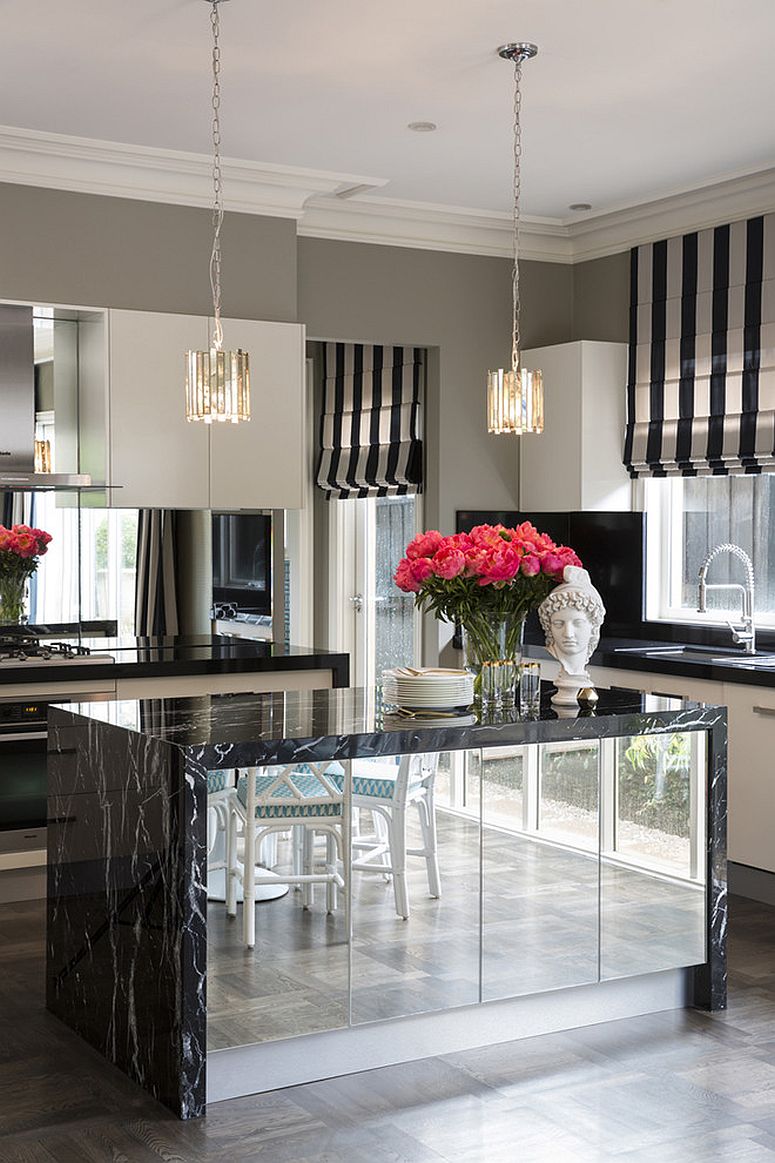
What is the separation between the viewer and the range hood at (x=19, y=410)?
5.30 metres

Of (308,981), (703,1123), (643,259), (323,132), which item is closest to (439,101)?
(323,132)

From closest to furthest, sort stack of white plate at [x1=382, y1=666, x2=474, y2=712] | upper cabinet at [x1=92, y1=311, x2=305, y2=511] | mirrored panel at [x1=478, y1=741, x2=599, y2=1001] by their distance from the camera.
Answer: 1. mirrored panel at [x1=478, y1=741, x2=599, y2=1001]
2. stack of white plate at [x1=382, y1=666, x2=474, y2=712]
3. upper cabinet at [x1=92, y1=311, x2=305, y2=511]

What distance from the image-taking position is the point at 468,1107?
3271mm

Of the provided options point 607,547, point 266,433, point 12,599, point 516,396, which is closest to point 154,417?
point 266,433

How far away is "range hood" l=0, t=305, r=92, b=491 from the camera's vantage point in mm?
5305

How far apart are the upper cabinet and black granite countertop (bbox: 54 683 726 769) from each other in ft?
5.66

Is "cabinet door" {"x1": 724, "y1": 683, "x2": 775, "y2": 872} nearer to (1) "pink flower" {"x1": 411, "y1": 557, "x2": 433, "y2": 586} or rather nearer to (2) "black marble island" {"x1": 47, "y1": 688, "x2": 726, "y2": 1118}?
(2) "black marble island" {"x1": 47, "y1": 688, "x2": 726, "y2": 1118}

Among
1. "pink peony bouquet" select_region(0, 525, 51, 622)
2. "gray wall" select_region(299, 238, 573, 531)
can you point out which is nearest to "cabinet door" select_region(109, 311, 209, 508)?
"pink peony bouquet" select_region(0, 525, 51, 622)

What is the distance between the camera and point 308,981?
334 cm

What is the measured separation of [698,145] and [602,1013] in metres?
3.32

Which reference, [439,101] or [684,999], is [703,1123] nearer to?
[684,999]

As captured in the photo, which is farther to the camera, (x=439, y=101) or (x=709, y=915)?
(x=439, y=101)

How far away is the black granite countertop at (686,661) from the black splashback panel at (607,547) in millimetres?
213

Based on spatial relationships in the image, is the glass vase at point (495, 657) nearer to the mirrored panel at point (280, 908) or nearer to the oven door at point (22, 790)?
the mirrored panel at point (280, 908)
